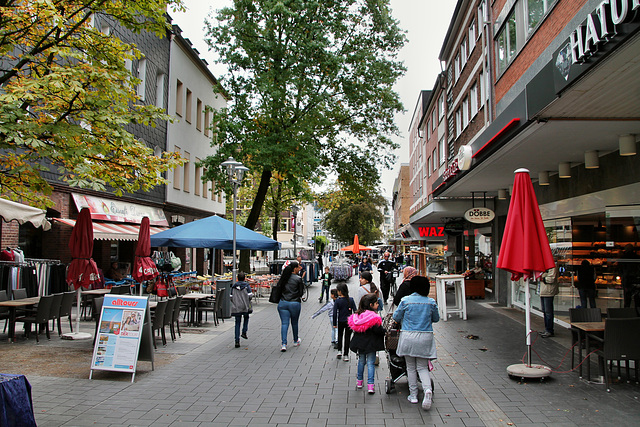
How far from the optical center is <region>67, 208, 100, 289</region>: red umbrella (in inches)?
411

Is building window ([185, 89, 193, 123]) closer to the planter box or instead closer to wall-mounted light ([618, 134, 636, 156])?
the planter box

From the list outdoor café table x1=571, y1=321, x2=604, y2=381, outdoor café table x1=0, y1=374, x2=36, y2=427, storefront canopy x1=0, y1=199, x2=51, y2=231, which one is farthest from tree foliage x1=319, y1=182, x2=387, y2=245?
outdoor café table x1=0, y1=374, x2=36, y2=427

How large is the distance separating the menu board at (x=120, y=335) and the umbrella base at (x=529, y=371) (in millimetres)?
5679

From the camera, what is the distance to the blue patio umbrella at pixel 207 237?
46.8 ft

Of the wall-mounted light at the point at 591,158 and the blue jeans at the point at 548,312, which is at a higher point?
the wall-mounted light at the point at 591,158

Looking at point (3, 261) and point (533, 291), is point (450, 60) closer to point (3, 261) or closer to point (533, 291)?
point (533, 291)

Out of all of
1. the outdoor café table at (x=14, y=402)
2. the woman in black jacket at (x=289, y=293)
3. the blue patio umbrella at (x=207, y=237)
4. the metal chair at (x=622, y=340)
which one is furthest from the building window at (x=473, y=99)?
the outdoor café table at (x=14, y=402)

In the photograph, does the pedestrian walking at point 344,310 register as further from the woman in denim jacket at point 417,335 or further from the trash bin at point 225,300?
the trash bin at point 225,300

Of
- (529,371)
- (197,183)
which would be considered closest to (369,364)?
(529,371)

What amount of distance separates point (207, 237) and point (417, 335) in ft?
31.5

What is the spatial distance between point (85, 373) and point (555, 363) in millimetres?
7715

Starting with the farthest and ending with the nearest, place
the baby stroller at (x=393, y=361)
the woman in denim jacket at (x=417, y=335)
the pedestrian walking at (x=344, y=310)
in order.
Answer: the pedestrian walking at (x=344, y=310), the baby stroller at (x=393, y=361), the woman in denim jacket at (x=417, y=335)

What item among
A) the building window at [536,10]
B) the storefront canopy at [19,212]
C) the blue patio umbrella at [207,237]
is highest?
the building window at [536,10]

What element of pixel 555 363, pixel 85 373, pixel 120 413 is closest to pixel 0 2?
pixel 85 373
